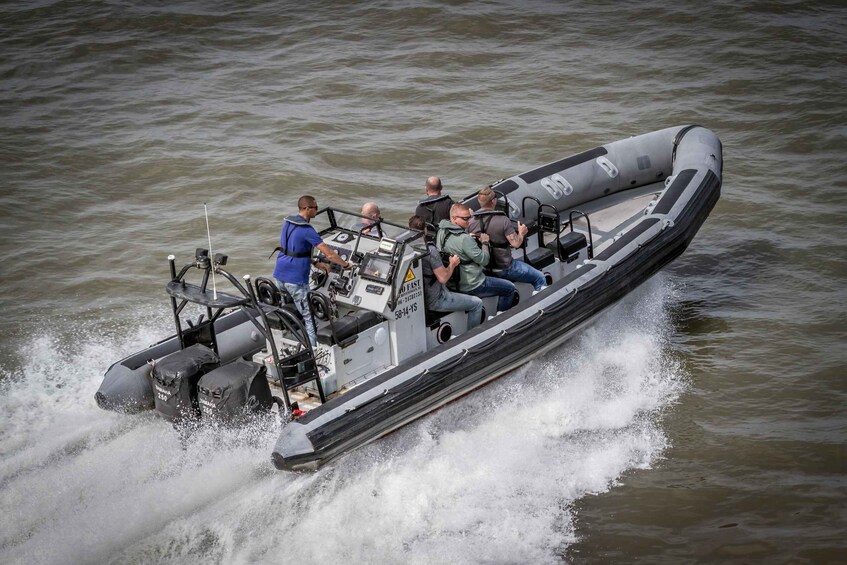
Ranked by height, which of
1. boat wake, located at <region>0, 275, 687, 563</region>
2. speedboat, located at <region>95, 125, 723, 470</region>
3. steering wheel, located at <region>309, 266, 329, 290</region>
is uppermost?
steering wheel, located at <region>309, 266, 329, 290</region>

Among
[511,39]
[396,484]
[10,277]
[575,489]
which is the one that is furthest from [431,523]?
[511,39]

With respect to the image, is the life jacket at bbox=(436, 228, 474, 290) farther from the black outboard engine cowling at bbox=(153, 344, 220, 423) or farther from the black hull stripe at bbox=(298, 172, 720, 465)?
the black outboard engine cowling at bbox=(153, 344, 220, 423)

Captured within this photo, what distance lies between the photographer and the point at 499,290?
308 inches

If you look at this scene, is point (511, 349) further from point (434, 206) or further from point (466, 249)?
point (434, 206)

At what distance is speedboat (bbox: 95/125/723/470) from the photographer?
6.39 meters

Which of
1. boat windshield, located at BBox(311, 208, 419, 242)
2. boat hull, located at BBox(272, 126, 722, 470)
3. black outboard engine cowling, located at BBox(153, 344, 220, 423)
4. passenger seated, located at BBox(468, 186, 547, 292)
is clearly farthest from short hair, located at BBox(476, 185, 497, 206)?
black outboard engine cowling, located at BBox(153, 344, 220, 423)

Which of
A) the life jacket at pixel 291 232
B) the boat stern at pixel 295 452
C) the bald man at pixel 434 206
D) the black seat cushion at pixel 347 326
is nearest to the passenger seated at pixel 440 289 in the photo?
the black seat cushion at pixel 347 326

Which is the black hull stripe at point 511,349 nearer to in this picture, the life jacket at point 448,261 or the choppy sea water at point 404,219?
the choppy sea water at point 404,219

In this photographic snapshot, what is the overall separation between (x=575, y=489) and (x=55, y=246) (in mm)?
7157

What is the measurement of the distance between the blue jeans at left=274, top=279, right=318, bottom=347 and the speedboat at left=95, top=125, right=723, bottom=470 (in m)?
0.06

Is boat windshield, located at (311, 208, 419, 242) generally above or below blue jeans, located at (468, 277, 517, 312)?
above

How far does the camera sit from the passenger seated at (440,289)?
7.21 metres

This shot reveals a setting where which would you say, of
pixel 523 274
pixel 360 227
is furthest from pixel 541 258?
pixel 360 227

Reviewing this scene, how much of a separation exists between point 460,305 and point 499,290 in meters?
0.50
